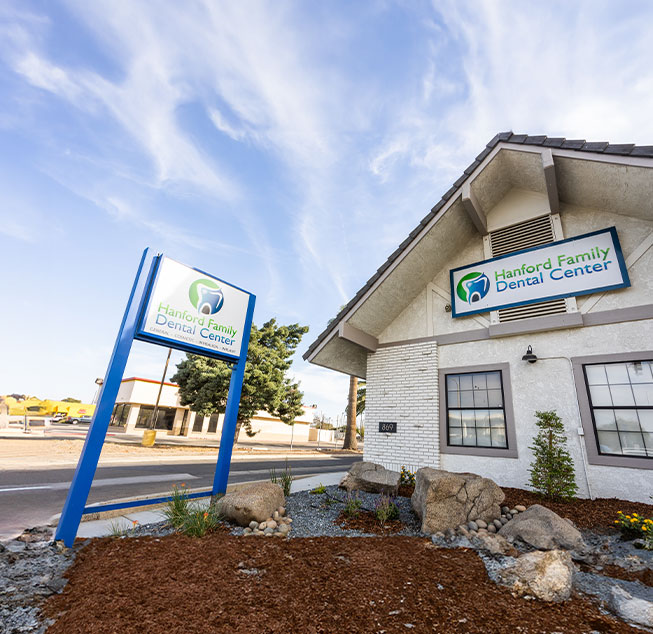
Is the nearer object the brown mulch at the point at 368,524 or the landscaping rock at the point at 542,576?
the landscaping rock at the point at 542,576

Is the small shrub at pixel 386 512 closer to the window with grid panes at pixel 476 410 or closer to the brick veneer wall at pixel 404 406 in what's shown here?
the brick veneer wall at pixel 404 406

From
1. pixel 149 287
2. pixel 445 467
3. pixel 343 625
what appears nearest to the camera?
pixel 343 625

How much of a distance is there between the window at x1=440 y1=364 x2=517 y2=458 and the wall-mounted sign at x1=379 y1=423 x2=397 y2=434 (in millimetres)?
1240

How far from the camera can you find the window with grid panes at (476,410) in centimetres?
772

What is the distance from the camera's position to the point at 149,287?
5.54 m

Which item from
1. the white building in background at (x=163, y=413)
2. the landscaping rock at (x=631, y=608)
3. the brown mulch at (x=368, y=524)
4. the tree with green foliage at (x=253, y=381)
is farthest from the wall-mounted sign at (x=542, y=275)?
the white building in background at (x=163, y=413)

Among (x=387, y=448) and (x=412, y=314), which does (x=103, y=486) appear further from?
(x=412, y=314)

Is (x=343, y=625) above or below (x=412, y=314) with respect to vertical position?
below

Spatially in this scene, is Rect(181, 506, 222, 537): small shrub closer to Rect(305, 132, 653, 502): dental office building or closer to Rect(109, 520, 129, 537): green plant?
Rect(109, 520, 129, 537): green plant

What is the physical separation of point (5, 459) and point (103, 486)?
20.4 feet

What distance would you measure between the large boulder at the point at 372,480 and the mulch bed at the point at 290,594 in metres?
2.98

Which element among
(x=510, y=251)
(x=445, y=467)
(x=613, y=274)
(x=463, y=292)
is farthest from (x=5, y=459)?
(x=613, y=274)

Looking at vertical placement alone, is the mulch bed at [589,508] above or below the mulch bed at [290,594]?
above

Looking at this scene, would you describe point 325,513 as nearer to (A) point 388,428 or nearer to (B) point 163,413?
(A) point 388,428
